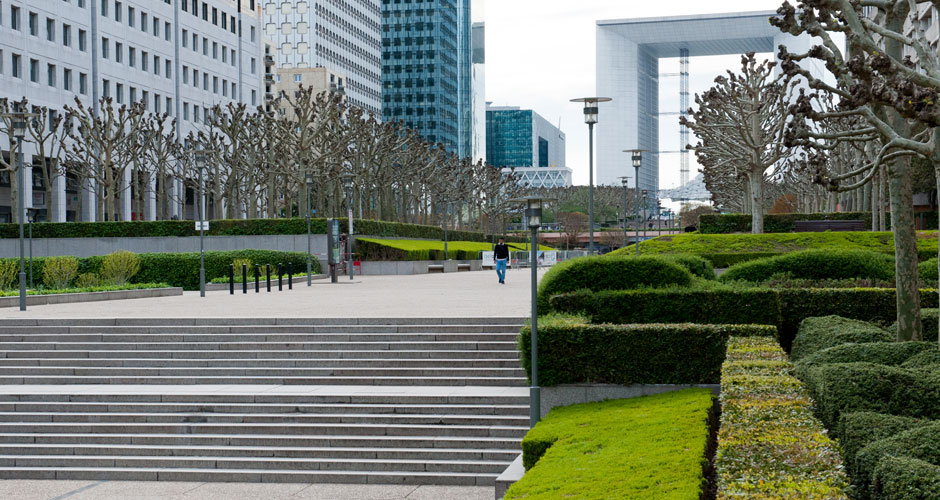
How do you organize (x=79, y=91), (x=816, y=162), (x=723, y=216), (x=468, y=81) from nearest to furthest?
1. (x=816, y=162)
2. (x=723, y=216)
3. (x=79, y=91)
4. (x=468, y=81)

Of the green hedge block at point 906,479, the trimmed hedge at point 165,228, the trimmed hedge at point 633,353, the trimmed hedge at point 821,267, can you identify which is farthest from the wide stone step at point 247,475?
the trimmed hedge at point 165,228

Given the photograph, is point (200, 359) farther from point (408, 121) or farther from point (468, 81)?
point (468, 81)

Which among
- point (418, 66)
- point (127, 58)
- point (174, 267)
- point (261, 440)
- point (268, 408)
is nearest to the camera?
point (261, 440)

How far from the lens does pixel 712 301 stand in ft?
55.1

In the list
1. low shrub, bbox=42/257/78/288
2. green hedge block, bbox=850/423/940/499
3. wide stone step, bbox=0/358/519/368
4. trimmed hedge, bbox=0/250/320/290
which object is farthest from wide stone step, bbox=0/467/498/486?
trimmed hedge, bbox=0/250/320/290

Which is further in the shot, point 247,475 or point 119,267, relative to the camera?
point 119,267

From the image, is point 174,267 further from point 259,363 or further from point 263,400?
point 263,400

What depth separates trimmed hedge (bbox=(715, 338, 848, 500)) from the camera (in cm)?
632

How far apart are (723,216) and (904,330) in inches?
1499

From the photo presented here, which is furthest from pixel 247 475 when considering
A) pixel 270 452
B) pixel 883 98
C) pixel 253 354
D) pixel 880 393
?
pixel 883 98

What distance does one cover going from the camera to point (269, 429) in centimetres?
1509

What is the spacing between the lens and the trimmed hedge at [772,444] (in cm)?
632

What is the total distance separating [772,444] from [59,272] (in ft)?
116

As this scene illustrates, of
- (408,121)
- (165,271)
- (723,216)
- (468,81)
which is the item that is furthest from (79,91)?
(468,81)
